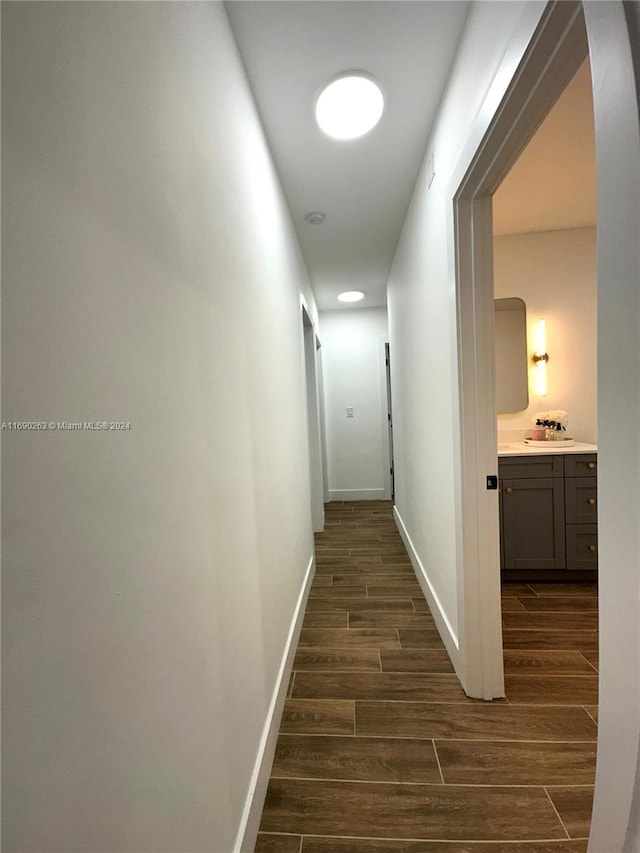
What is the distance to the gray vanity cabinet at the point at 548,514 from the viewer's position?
103 inches

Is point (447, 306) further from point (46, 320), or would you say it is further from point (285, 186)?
point (46, 320)

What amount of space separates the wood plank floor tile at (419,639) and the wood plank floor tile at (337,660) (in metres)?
0.19

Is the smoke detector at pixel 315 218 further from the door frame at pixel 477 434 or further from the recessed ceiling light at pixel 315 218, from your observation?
the door frame at pixel 477 434

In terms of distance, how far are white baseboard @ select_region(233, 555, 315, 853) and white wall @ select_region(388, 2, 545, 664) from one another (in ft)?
2.61

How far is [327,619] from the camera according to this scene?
2277 mm

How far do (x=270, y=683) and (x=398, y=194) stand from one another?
2740 mm

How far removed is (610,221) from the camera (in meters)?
0.60

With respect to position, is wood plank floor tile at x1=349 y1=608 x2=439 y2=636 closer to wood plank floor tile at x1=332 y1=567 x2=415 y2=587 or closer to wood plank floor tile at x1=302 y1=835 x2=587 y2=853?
wood plank floor tile at x1=332 y1=567 x2=415 y2=587

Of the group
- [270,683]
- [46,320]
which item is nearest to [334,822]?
[270,683]

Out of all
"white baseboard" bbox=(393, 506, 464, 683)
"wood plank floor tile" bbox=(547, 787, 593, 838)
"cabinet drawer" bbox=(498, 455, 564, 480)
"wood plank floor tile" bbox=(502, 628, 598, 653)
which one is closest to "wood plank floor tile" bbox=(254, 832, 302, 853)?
"wood plank floor tile" bbox=(547, 787, 593, 838)

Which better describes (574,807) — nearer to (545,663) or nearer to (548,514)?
(545,663)

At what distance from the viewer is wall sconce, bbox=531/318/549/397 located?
312 cm

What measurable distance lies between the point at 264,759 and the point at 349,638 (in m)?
0.92

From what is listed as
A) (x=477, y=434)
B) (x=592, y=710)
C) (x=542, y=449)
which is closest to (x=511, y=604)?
(x=592, y=710)
